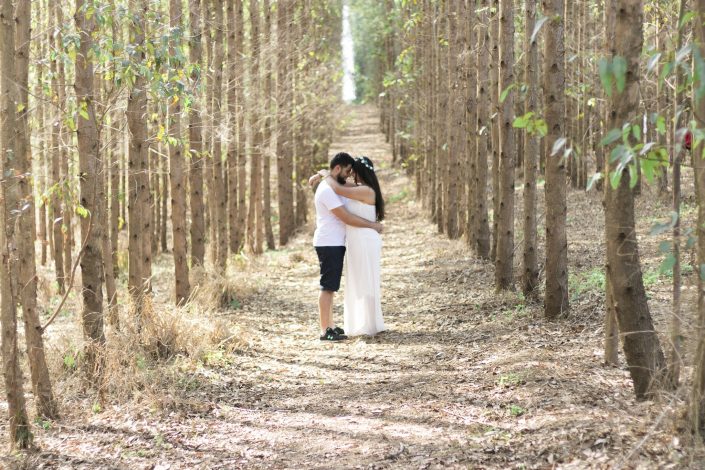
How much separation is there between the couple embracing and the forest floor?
0.47 m

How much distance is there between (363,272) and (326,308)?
2.10ft

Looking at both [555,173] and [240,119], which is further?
[240,119]

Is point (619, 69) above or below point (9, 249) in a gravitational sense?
above

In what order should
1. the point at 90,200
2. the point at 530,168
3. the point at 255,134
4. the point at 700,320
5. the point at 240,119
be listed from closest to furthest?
the point at 700,320
the point at 90,200
the point at 530,168
the point at 240,119
the point at 255,134

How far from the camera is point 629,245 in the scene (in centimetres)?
485

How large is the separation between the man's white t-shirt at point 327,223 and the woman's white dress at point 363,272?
0.11 metres

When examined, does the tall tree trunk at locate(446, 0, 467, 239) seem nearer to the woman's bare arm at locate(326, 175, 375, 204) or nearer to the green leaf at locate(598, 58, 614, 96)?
the woman's bare arm at locate(326, 175, 375, 204)

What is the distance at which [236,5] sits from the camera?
1487 centimetres

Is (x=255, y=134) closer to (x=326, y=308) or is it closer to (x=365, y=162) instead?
(x=365, y=162)

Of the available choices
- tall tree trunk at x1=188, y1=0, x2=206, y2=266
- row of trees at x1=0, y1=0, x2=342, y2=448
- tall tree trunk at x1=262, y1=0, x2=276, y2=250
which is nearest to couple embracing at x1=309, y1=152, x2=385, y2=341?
row of trees at x1=0, y1=0, x2=342, y2=448

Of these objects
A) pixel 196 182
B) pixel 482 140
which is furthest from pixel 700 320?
pixel 196 182

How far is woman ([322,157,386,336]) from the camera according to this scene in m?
9.02

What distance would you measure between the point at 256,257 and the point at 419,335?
27.9ft

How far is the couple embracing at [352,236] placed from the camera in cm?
898
